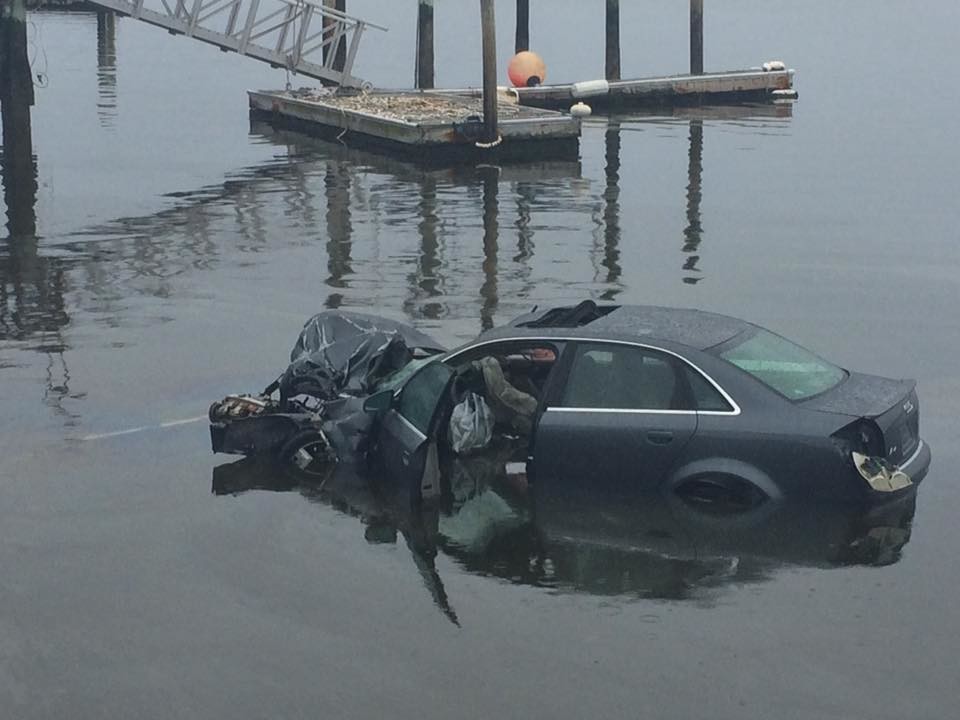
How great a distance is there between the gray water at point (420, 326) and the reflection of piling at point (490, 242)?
0.32 ft

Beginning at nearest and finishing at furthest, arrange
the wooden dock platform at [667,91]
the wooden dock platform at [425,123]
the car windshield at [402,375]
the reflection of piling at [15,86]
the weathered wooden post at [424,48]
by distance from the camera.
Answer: the car windshield at [402,375], the wooden dock platform at [425,123], the reflection of piling at [15,86], the weathered wooden post at [424,48], the wooden dock platform at [667,91]

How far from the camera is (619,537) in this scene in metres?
10.4

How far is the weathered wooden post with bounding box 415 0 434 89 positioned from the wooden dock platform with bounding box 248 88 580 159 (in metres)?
3.80

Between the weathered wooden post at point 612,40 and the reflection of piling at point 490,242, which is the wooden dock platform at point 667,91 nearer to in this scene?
the weathered wooden post at point 612,40

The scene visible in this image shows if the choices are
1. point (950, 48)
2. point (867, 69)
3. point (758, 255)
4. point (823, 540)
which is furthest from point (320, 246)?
Answer: point (950, 48)

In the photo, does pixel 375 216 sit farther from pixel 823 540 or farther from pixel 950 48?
pixel 950 48

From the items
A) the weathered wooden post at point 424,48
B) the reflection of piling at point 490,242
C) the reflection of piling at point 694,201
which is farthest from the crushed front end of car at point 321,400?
the weathered wooden post at point 424,48

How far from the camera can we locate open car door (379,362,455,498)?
10750 millimetres

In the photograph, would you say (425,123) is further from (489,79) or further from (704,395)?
(704,395)

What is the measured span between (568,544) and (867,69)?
61250mm

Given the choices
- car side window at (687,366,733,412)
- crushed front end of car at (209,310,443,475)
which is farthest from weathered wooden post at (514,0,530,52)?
car side window at (687,366,733,412)

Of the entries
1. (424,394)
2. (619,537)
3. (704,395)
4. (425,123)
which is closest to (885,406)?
(704,395)

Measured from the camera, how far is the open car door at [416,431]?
1075 centimetres

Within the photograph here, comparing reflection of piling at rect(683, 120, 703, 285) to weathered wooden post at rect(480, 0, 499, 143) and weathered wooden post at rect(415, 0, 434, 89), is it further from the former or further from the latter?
weathered wooden post at rect(415, 0, 434, 89)
